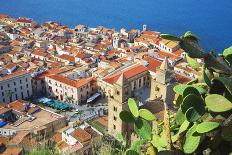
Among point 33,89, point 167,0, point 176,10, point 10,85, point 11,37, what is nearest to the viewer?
point 10,85

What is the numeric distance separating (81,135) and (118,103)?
99.5 inches

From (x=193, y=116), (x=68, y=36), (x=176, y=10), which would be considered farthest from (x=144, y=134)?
(x=176, y=10)

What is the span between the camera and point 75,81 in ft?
95.7

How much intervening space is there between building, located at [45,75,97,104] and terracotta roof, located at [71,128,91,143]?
10.2 metres

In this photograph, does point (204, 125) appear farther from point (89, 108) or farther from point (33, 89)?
point (33, 89)

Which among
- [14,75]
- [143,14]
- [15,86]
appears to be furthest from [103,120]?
[143,14]

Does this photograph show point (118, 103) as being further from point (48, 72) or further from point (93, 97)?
point (48, 72)

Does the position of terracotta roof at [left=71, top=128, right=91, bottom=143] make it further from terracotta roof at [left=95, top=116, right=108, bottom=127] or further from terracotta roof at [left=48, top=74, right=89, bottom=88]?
terracotta roof at [left=48, top=74, right=89, bottom=88]

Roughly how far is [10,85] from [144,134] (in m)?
26.7

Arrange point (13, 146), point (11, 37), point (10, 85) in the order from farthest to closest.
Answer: point (11, 37)
point (10, 85)
point (13, 146)

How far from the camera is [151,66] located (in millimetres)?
29547

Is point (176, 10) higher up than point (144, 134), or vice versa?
point (144, 134)

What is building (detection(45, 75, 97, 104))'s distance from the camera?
28.3 m

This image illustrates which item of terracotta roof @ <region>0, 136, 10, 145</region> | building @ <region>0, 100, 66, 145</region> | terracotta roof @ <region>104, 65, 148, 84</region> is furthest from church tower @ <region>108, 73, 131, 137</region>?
terracotta roof @ <region>104, 65, 148, 84</region>
